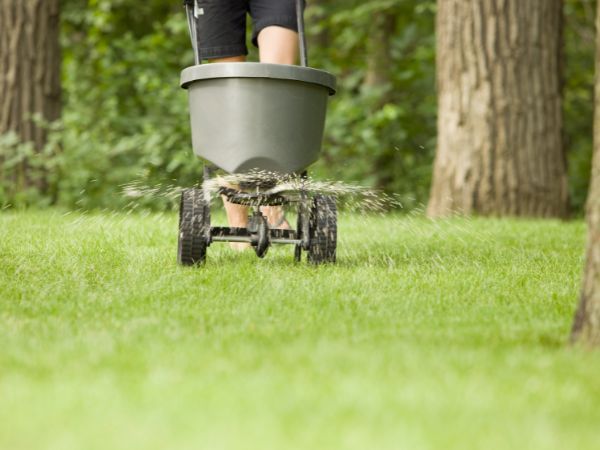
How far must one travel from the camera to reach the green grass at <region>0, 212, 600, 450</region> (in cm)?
152

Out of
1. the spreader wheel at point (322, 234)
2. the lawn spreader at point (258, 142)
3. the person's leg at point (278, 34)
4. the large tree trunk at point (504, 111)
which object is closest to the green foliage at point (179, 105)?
the large tree trunk at point (504, 111)

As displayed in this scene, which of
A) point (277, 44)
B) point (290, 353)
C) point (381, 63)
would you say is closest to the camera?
point (290, 353)

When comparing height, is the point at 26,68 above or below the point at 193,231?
above

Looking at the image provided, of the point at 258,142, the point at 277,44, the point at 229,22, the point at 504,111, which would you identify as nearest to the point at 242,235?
A: the point at 258,142

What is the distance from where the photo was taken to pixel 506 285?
3125 mm

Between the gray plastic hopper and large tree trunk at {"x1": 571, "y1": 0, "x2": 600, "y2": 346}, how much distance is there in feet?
4.39

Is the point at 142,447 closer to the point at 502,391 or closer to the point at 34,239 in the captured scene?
the point at 502,391

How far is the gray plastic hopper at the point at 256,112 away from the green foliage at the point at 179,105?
13.3 ft

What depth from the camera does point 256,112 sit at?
10.9ft

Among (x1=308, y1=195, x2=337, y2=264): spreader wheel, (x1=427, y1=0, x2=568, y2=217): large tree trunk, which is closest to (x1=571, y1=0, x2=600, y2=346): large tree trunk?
(x1=308, y1=195, x2=337, y2=264): spreader wheel

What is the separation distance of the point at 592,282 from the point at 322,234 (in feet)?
4.99

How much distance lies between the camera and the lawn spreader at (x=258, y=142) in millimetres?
3309

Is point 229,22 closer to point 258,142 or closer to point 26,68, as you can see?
point 258,142

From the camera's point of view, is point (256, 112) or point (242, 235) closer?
point (256, 112)
